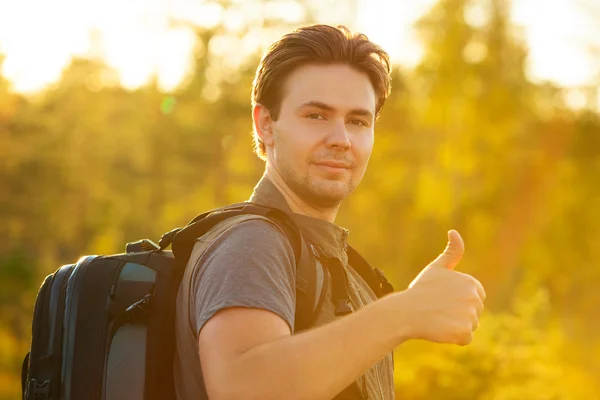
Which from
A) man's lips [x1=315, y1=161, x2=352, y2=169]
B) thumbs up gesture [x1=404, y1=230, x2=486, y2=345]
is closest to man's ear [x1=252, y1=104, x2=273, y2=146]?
man's lips [x1=315, y1=161, x2=352, y2=169]

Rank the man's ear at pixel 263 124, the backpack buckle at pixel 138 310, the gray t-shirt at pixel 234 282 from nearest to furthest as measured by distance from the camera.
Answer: the gray t-shirt at pixel 234 282 → the backpack buckle at pixel 138 310 → the man's ear at pixel 263 124

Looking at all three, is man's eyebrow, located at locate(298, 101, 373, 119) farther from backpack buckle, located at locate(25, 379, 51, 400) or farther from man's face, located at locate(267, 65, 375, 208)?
backpack buckle, located at locate(25, 379, 51, 400)

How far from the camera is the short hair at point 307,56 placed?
2.74 m

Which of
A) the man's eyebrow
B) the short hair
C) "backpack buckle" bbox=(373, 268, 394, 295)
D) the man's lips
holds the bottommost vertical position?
"backpack buckle" bbox=(373, 268, 394, 295)

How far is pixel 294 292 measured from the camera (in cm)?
205

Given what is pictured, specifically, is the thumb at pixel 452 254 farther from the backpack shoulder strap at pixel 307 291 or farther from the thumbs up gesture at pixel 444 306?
the backpack shoulder strap at pixel 307 291

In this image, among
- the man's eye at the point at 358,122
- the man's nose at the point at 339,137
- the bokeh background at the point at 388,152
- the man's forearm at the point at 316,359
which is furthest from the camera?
the bokeh background at the point at 388,152

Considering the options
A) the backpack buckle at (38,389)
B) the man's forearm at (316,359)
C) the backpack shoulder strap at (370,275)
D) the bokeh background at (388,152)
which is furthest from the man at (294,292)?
Answer: the bokeh background at (388,152)

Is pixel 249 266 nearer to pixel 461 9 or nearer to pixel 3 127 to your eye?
pixel 461 9

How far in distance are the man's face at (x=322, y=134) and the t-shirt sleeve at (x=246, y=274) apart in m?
0.56

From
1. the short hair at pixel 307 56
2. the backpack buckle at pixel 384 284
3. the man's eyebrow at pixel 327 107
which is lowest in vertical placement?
the backpack buckle at pixel 384 284

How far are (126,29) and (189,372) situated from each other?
79.5 ft

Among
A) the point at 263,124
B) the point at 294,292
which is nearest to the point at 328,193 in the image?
the point at 263,124

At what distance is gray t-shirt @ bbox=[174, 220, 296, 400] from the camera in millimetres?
1910
